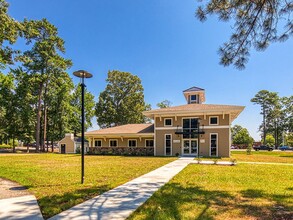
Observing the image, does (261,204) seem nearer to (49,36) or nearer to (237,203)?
(237,203)

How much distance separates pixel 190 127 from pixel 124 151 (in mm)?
8640

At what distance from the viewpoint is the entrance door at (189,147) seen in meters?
24.1

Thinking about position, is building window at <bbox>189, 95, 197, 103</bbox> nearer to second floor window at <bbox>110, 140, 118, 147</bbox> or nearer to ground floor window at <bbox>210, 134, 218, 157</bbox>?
ground floor window at <bbox>210, 134, 218, 157</bbox>

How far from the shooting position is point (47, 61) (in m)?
34.5

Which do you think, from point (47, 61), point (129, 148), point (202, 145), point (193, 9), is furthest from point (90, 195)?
point (47, 61)

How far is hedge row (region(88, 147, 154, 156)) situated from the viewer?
25859 mm

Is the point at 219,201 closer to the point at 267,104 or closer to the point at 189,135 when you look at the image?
the point at 189,135

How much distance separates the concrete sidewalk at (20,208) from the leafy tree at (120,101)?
39036mm

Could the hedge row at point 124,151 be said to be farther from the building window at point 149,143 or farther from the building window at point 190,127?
the building window at point 190,127

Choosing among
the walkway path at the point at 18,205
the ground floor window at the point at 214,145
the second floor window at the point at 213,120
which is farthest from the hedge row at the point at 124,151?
the walkway path at the point at 18,205

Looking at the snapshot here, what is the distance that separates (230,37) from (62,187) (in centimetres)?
727

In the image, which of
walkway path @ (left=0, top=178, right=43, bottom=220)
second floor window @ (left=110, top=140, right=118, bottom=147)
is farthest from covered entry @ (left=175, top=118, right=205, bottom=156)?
walkway path @ (left=0, top=178, right=43, bottom=220)

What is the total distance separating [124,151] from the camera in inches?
1062

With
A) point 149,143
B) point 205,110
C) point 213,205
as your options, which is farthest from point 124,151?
point 213,205
